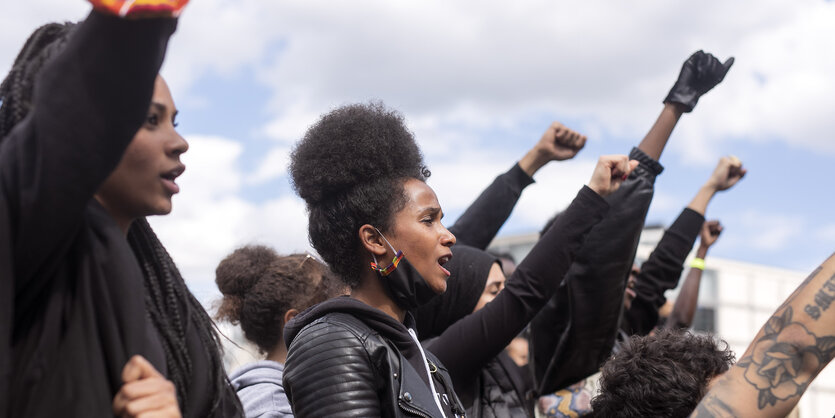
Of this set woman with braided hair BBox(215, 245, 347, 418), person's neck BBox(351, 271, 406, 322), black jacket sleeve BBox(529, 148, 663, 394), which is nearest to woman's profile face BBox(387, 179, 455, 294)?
person's neck BBox(351, 271, 406, 322)

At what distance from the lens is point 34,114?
4.96 ft

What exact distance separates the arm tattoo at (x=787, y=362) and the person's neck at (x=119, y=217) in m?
1.28

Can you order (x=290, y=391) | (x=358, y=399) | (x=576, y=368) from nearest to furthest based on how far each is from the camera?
(x=358, y=399)
(x=290, y=391)
(x=576, y=368)

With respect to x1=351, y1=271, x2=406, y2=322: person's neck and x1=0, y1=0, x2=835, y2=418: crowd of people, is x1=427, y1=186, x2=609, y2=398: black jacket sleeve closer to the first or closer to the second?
x1=0, y1=0, x2=835, y2=418: crowd of people

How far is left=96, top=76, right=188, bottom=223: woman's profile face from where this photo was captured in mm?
1738

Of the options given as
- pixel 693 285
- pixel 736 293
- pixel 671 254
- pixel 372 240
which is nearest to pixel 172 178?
pixel 372 240

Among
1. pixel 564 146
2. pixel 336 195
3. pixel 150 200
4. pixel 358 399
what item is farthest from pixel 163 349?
pixel 564 146

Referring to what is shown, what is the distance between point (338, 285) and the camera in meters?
3.35

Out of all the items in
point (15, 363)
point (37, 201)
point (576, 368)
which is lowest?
point (576, 368)

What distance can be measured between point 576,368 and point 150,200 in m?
2.69

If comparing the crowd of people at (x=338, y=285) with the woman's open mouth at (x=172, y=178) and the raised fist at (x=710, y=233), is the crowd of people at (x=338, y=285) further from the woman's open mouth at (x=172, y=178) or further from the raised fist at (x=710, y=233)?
the raised fist at (x=710, y=233)

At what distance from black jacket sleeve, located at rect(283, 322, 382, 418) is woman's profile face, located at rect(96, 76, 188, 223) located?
36.5 inches

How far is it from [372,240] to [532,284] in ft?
2.45

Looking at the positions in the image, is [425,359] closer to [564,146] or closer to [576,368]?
[576,368]
